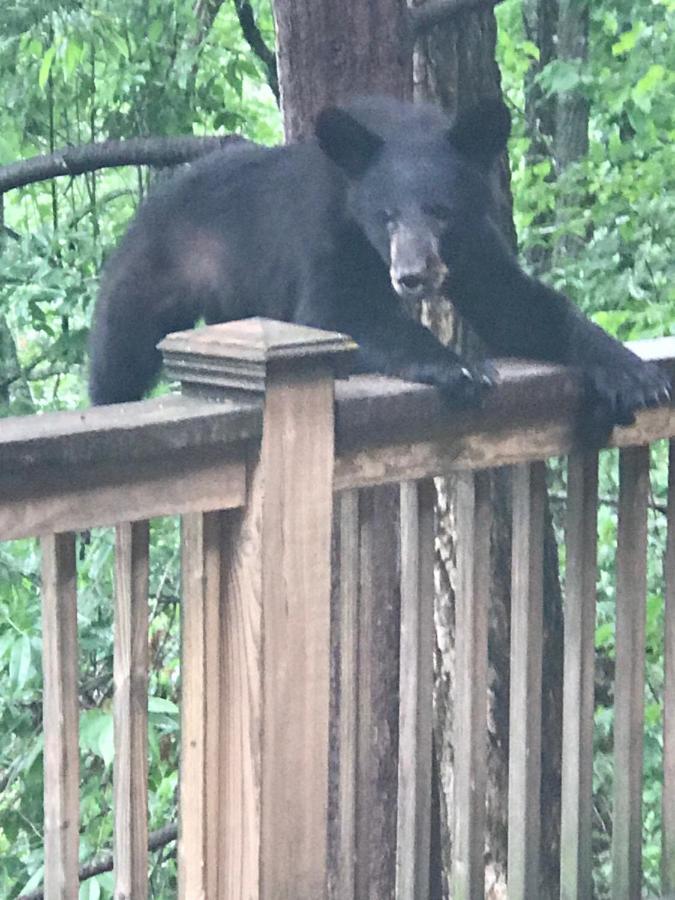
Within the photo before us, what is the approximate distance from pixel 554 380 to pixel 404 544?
366mm

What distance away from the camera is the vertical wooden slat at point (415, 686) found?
1.95m

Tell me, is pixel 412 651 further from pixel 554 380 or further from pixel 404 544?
pixel 554 380

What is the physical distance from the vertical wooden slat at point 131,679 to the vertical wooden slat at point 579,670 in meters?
0.78

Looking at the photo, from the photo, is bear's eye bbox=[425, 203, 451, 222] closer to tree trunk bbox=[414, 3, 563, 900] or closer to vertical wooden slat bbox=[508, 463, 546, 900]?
tree trunk bbox=[414, 3, 563, 900]

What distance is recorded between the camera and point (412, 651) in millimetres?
1952

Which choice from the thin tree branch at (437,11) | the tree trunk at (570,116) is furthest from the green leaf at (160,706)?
the tree trunk at (570,116)

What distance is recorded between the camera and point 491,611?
4594mm

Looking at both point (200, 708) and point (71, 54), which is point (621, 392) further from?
point (71, 54)

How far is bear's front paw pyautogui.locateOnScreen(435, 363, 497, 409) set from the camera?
6.17 feet

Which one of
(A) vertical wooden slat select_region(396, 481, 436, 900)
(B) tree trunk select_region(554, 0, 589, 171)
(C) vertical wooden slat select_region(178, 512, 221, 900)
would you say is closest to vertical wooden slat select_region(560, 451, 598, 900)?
(A) vertical wooden slat select_region(396, 481, 436, 900)

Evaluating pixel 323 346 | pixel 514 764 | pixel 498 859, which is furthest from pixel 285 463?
pixel 498 859

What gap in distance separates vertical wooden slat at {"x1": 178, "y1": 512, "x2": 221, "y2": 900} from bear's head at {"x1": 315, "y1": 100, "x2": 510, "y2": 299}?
173cm

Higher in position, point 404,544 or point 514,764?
point 404,544

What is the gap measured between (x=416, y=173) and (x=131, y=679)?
2301 mm
